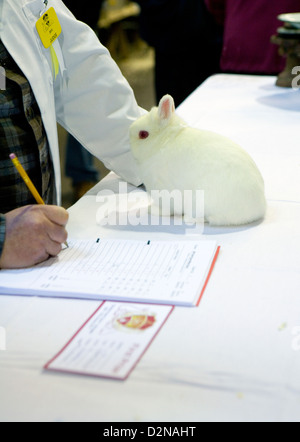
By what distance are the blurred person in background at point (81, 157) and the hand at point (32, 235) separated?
6.99ft

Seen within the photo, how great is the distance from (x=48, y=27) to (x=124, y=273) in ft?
2.19

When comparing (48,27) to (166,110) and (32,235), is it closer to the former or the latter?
(166,110)

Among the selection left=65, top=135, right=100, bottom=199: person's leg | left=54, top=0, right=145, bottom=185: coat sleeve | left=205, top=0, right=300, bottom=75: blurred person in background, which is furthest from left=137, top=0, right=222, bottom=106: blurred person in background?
left=54, top=0, right=145, bottom=185: coat sleeve

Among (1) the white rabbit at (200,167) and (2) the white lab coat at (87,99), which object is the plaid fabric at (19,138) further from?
(1) the white rabbit at (200,167)

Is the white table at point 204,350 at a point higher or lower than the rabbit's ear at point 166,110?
lower

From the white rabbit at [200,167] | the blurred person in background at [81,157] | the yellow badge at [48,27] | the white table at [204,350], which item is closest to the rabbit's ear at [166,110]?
the white rabbit at [200,167]

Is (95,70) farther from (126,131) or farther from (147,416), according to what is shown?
(147,416)

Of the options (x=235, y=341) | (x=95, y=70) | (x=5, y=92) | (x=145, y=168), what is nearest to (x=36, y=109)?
(x=5, y=92)

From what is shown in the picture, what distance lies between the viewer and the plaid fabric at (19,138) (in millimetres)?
1210

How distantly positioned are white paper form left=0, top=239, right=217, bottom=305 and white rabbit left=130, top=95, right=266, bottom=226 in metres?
0.10

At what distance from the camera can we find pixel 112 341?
0.77 meters

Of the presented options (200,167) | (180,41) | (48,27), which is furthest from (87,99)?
(180,41)

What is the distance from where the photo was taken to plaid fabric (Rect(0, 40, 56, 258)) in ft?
3.97

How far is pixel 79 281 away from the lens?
0.92m
